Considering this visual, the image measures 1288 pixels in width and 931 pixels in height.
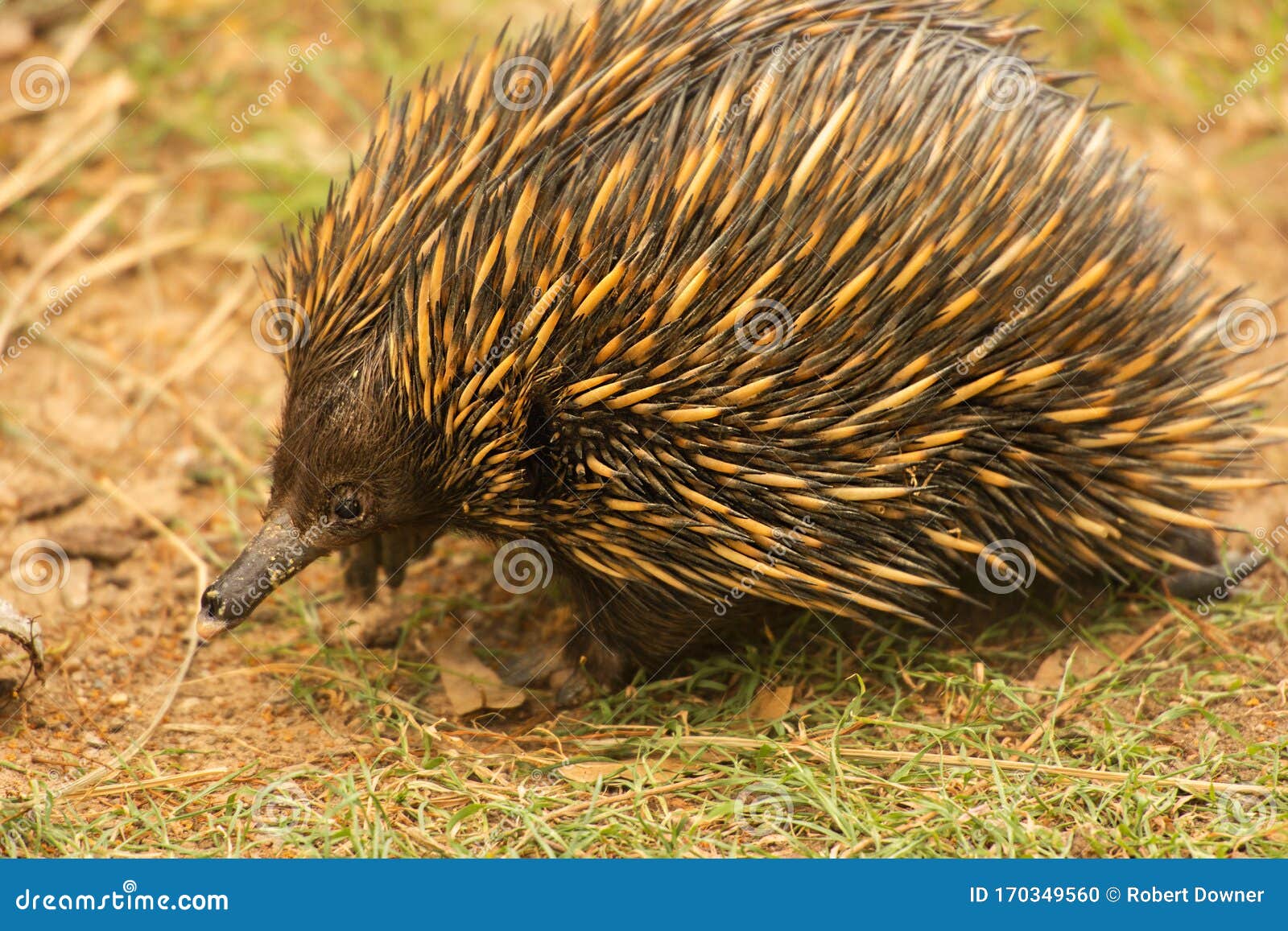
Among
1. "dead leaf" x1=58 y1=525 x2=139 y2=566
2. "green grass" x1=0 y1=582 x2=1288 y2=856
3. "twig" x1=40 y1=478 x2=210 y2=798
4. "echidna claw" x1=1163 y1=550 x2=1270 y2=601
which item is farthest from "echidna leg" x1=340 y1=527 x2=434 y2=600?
"echidna claw" x1=1163 y1=550 x2=1270 y2=601

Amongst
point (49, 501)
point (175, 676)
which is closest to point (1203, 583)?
point (175, 676)

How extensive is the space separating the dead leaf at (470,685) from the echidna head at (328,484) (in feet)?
2.22

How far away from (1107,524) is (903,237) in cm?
105

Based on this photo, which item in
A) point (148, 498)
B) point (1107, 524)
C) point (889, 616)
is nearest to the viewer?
point (1107, 524)

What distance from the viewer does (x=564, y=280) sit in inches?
117

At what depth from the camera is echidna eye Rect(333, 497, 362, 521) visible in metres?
3.19

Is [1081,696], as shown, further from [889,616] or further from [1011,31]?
[1011,31]

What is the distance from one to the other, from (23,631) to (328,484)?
0.93 meters

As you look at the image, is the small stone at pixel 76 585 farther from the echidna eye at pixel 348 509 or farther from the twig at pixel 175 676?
the echidna eye at pixel 348 509

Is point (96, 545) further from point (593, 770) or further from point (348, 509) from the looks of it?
point (593, 770)

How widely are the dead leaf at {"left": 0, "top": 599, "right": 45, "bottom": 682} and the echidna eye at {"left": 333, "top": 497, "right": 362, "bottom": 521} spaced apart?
2.96 feet

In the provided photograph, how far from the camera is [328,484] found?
3.17 metres

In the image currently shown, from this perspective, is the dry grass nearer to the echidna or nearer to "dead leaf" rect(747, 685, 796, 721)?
"dead leaf" rect(747, 685, 796, 721)

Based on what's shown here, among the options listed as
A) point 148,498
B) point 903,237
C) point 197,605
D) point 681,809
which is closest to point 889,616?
point 681,809
